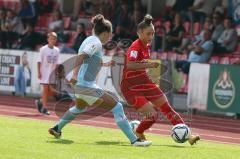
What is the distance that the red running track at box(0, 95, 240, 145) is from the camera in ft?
57.4

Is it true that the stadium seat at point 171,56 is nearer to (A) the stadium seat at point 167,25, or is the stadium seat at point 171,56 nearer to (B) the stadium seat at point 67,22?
(A) the stadium seat at point 167,25

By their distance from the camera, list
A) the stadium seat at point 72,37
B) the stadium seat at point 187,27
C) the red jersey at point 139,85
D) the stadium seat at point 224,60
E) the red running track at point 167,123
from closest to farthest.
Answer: the red jersey at point 139,85
the red running track at point 167,123
the stadium seat at point 224,60
the stadium seat at point 187,27
the stadium seat at point 72,37

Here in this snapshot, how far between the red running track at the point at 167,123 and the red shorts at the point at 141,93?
2878 millimetres

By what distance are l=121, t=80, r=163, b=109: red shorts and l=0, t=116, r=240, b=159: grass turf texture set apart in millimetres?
731

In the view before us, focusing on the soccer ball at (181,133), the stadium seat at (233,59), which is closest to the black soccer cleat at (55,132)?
the soccer ball at (181,133)

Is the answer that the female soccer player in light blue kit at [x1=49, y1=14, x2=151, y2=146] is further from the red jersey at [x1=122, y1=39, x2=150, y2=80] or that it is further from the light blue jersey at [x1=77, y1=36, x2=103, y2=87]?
the red jersey at [x1=122, y1=39, x2=150, y2=80]

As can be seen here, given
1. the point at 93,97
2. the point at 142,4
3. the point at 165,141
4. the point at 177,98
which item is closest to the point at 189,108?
the point at 177,98

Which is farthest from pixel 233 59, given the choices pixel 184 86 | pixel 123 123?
pixel 123 123

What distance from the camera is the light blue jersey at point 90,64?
13336mm

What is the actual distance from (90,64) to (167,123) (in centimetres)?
678

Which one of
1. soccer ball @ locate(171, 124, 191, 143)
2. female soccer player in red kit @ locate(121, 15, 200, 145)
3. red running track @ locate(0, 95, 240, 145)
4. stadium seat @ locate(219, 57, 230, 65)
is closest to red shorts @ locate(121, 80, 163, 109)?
female soccer player in red kit @ locate(121, 15, 200, 145)

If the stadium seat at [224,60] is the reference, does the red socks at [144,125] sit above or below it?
below

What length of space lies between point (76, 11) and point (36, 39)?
8.11ft

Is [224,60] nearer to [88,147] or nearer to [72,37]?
[72,37]
